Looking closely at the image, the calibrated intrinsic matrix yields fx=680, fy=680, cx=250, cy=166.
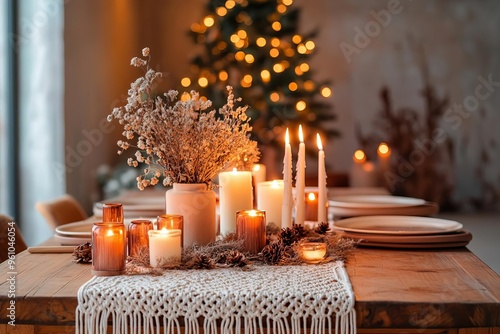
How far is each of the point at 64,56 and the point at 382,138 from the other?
3.63 metres

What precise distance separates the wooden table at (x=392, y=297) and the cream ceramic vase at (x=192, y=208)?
0.83 ft

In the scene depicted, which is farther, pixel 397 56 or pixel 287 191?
pixel 397 56

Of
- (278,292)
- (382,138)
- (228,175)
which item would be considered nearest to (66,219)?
(228,175)

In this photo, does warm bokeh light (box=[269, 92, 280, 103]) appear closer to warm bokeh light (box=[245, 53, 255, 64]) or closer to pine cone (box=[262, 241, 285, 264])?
warm bokeh light (box=[245, 53, 255, 64])

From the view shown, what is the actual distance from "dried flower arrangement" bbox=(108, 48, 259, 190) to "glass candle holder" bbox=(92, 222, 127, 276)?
0.64 feet

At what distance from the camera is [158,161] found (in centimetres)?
160

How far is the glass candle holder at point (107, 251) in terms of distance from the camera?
4.37 feet

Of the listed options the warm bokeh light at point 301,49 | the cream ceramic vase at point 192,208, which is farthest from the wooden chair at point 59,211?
the warm bokeh light at point 301,49

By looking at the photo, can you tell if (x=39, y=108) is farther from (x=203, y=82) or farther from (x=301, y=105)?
(x=301, y=105)

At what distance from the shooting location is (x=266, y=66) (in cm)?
552

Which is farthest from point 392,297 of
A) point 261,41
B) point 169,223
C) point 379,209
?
point 261,41

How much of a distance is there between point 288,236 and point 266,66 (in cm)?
405

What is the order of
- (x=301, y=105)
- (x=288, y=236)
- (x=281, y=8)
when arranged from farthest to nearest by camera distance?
1. (x=281, y=8)
2. (x=301, y=105)
3. (x=288, y=236)

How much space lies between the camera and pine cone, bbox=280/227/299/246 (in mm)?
1569
